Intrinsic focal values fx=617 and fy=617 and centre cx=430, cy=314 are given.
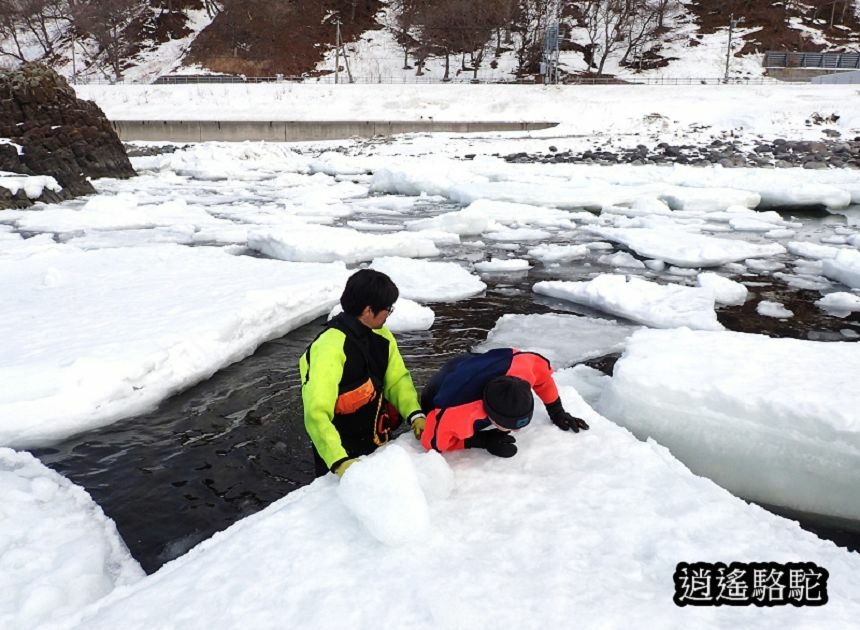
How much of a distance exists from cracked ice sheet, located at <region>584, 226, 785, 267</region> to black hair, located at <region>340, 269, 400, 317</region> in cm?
574

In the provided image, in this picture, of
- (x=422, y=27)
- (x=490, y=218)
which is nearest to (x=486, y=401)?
(x=490, y=218)

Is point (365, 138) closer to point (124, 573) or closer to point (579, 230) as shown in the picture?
point (579, 230)

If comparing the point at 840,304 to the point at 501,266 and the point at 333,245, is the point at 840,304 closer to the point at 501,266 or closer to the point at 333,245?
the point at 501,266

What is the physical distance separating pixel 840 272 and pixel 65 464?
7204mm

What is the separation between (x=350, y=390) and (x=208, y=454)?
4.00 ft

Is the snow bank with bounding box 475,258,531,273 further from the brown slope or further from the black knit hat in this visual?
the brown slope

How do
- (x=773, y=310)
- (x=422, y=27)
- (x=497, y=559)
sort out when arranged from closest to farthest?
(x=497, y=559)
(x=773, y=310)
(x=422, y=27)

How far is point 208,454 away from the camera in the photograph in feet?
10.8

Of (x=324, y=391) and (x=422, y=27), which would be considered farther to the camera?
(x=422, y=27)

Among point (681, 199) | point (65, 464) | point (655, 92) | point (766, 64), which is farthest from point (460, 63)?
point (65, 464)

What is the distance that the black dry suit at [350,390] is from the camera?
2.28 m

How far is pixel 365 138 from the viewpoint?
25.6 m

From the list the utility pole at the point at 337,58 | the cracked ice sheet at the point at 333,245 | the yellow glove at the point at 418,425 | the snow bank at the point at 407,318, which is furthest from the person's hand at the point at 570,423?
the utility pole at the point at 337,58

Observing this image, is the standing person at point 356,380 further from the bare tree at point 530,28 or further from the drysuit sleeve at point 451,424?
the bare tree at point 530,28
